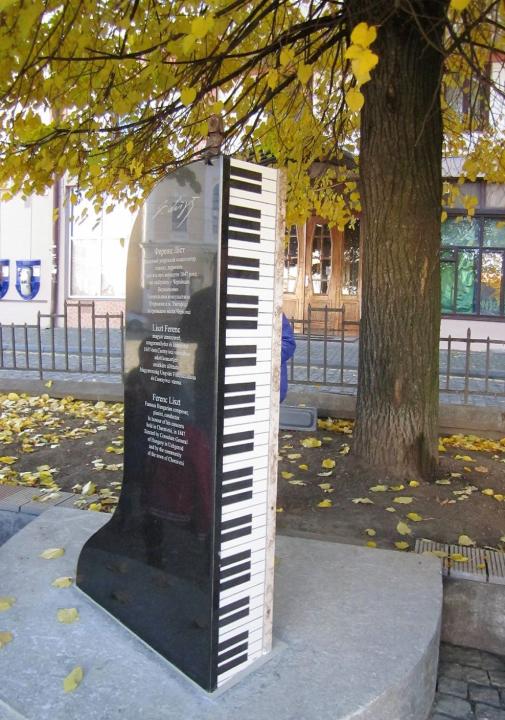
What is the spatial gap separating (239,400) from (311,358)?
945cm

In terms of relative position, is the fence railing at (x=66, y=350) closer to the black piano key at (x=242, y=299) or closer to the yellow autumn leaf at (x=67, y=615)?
the yellow autumn leaf at (x=67, y=615)

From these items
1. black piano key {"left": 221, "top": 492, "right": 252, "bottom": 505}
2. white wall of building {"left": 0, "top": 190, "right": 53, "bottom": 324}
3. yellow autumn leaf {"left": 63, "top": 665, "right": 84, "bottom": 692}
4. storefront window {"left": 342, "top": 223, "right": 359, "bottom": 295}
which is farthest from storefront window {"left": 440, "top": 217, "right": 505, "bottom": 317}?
yellow autumn leaf {"left": 63, "top": 665, "right": 84, "bottom": 692}

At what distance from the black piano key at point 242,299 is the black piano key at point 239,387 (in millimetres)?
302

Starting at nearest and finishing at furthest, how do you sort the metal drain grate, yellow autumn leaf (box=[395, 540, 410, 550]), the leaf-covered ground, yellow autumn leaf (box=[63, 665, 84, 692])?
1. yellow autumn leaf (box=[63, 665, 84, 692])
2. the metal drain grate
3. yellow autumn leaf (box=[395, 540, 410, 550])
4. the leaf-covered ground

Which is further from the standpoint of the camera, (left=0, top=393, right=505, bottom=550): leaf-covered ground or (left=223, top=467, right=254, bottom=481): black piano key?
(left=0, top=393, right=505, bottom=550): leaf-covered ground

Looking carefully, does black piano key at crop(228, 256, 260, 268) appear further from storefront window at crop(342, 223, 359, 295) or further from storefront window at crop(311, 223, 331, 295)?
storefront window at crop(311, 223, 331, 295)

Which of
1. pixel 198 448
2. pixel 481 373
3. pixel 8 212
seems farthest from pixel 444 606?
pixel 8 212

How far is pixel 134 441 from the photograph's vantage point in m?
2.78

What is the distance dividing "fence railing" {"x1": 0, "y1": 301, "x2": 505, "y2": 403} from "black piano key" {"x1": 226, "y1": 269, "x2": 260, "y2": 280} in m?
4.31

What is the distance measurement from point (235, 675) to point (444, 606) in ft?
4.68

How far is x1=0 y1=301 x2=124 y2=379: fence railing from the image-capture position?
889cm

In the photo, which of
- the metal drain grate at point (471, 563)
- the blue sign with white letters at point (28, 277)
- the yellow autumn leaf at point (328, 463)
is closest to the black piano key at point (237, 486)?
the metal drain grate at point (471, 563)

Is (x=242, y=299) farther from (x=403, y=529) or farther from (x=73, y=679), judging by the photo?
(x=403, y=529)

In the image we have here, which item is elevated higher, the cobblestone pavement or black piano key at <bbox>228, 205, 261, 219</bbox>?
black piano key at <bbox>228, 205, 261, 219</bbox>
